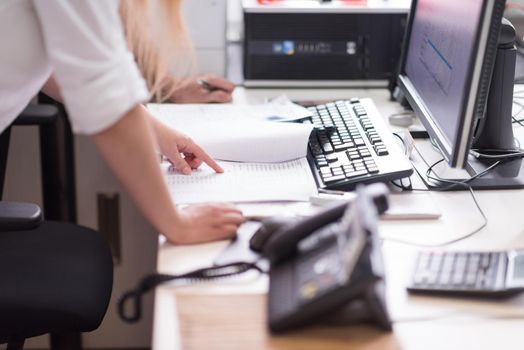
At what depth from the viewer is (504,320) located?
1.06 meters

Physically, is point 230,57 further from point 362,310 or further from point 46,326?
point 362,310

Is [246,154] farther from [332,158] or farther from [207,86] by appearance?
[207,86]

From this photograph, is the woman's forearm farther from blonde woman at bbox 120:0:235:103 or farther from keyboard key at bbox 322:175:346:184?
keyboard key at bbox 322:175:346:184

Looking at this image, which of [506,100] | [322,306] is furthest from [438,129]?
[322,306]

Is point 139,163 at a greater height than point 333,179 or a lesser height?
greater

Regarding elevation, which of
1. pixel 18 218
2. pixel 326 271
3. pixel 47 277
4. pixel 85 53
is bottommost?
pixel 47 277

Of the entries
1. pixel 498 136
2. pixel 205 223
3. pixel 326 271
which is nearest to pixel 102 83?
pixel 205 223

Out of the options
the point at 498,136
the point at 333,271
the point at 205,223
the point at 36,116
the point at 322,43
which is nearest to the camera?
the point at 333,271

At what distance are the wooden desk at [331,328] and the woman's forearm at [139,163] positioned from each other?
7 cm

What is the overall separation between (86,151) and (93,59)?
106 cm

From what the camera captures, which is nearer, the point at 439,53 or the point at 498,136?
the point at 439,53

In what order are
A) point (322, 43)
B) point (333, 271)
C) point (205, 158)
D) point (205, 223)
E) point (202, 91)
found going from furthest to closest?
point (322, 43) < point (202, 91) < point (205, 158) < point (205, 223) < point (333, 271)

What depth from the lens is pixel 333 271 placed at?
991 millimetres

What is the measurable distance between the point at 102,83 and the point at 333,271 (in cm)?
41
